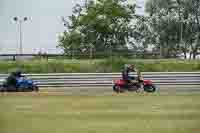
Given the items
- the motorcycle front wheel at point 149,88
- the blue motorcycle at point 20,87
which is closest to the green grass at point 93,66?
the blue motorcycle at point 20,87

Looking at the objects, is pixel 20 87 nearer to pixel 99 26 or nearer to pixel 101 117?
pixel 101 117

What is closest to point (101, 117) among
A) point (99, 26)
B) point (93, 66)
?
point (93, 66)

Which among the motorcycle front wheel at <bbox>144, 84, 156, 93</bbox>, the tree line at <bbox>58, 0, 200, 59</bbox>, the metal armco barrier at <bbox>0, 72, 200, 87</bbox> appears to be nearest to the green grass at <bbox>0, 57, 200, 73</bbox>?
the metal armco barrier at <bbox>0, 72, 200, 87</bbox>

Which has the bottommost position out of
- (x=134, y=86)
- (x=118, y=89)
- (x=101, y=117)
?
(x=118, y=89)

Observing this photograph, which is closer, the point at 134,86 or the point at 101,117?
the point at 101,117

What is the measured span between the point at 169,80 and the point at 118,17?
2353cm

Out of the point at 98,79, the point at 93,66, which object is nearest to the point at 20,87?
the point at 98,79

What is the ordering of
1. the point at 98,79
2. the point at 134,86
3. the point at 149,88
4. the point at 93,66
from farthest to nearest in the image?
the point at 93,66, the point at 98,79, the point at 149,88, the point at 134,86

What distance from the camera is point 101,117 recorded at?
1058 cm

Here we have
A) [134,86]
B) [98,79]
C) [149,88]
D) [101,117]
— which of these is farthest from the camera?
[98,79]

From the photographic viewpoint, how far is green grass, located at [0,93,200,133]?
356 inches

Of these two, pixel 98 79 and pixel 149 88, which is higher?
pixel 98 79

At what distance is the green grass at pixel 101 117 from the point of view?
A: 9.03 meters

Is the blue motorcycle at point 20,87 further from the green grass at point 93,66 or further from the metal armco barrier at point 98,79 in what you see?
the green grass at point 93,66
